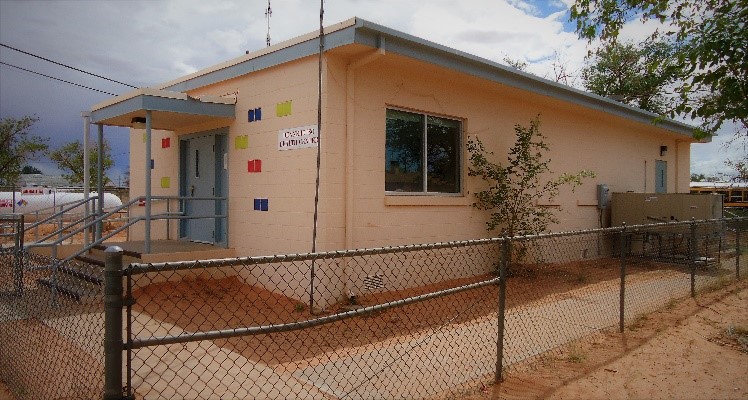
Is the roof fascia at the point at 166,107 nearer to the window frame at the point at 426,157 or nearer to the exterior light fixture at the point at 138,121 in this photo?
the exterior light fixture at the point at 138,121

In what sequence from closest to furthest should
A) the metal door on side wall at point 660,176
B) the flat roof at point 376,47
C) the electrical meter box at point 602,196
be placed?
the flat roof at point 376,47 → the electrical meter box at point 602,196 → the metal door on side wall at point 660,176

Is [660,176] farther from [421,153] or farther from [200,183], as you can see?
[200,183]

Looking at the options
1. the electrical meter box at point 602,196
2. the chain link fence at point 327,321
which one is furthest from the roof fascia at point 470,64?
the chain link fence at point 327,321

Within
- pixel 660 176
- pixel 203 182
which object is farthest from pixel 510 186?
pixel 660 176

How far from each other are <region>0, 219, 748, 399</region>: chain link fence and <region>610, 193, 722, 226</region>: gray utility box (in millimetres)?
740

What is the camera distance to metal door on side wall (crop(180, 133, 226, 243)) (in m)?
8.92

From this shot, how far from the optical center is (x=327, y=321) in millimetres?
2906

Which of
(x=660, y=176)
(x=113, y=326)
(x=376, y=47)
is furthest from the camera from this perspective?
(x=660, y=176)

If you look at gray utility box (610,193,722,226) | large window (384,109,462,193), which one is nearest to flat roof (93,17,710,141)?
large window (384,109,462,193)

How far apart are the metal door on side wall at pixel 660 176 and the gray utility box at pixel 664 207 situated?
399cm

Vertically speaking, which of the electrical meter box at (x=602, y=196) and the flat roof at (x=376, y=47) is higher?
the flat roof at (x=376, y=47)

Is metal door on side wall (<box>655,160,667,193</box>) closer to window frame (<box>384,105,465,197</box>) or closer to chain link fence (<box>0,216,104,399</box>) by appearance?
window frame (<box>384,105,465,197</box>)

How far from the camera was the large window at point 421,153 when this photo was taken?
25.1 feet

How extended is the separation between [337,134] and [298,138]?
675 mm
